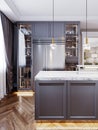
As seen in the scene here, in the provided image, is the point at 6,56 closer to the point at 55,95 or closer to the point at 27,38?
the point at 27,38

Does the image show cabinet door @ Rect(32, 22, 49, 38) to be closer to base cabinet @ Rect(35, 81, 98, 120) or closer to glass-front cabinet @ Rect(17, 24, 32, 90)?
glass-front cabinet @ Rect(17, 24, 32, 90)

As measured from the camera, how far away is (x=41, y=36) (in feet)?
19.6

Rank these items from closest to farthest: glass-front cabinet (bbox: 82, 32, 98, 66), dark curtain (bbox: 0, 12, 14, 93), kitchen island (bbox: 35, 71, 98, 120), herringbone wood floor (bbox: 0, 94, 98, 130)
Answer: herringbone wood floor (bbox: 0, 94, 98, 130) → kitchen island (bbox: 35, 71, 98, 120) → dark curtain (bbox: 0, 12, 14, 93) → glass-front cabinet (bbox: 82, 32, 98, 66)

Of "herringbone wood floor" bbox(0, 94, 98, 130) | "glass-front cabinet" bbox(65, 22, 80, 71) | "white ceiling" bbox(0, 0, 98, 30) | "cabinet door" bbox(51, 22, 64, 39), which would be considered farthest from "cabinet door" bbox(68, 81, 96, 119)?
"cabinet door" bbox(51, 22, 64, 39)

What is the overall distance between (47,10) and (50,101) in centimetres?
313

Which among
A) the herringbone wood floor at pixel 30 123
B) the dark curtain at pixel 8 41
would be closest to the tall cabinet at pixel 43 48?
the dark curtain at pixel 8 41

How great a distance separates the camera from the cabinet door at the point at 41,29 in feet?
19.6

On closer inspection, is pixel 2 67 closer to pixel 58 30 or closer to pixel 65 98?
pixel 58 30

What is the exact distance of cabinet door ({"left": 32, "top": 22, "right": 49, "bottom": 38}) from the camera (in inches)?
235

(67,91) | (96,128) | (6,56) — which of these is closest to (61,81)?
(67,91)

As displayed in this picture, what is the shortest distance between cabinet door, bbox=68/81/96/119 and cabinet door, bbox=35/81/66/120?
0.45 ft

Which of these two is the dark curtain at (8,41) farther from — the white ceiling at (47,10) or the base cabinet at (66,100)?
the base cabinet at (66,100)

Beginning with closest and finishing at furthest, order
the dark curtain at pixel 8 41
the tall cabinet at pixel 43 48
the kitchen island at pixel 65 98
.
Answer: the kitchen island at pixel 65 98
the dark curtain at pixel 8 41
the tall cabinet at pixel 43 48

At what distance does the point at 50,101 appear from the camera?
2.94m
